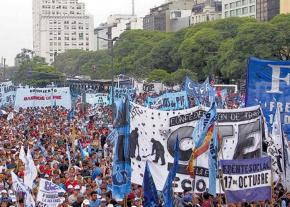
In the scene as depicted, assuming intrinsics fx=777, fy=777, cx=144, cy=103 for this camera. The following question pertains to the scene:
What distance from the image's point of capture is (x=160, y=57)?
8762 cm

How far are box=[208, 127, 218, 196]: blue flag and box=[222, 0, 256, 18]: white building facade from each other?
309ft

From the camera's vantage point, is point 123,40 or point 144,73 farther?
point 123,40

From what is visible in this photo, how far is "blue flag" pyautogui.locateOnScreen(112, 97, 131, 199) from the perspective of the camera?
12719 millimetres

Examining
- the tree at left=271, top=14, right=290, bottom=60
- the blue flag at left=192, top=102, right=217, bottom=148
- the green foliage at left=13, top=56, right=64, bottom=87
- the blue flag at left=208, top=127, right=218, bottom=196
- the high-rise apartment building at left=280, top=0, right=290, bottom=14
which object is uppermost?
the high-rise apartment building at left=280, top=0, right=290, bottom=14

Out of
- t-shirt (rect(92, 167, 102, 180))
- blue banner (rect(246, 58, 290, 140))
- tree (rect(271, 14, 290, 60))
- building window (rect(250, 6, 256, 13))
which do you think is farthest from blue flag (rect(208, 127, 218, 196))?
building window (rect(250, 6, 256, 13))

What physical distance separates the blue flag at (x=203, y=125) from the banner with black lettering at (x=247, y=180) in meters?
0.62

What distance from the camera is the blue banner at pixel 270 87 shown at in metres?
13.2

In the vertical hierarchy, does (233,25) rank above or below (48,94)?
above

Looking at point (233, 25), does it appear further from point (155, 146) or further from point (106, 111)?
point (155, 146)

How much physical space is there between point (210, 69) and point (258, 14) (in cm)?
2930

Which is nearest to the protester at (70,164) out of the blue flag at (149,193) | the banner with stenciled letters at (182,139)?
the banner with stenciled letters at (182,139)

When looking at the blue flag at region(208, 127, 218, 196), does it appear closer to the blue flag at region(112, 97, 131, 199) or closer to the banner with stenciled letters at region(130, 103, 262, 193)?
the banner with stenciled letters at region(130, 103, 262, 193)

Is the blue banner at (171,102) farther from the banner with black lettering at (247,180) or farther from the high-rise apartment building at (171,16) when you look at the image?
the high-rise apartment building at (171,16)

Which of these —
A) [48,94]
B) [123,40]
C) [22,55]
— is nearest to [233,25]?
[123,40]
